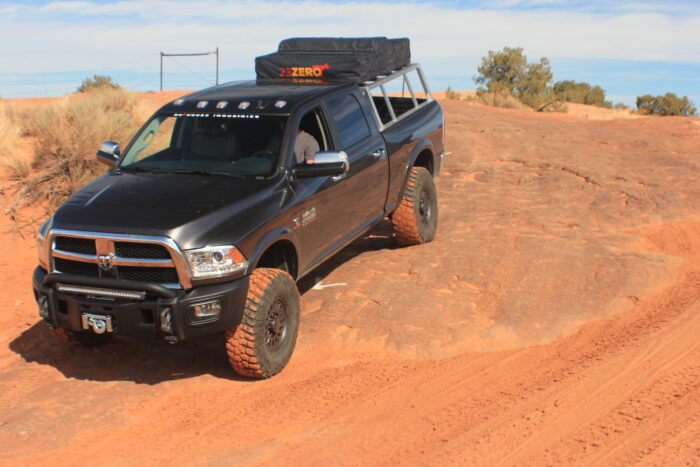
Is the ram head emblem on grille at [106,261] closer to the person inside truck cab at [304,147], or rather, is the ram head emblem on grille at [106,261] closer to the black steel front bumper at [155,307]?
the black steel front bumper at [155,307]

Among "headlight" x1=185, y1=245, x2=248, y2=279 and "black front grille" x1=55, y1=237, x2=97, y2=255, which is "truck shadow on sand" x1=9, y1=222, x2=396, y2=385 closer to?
"headlight" x1=185, y1=245, x2=248, y2=279

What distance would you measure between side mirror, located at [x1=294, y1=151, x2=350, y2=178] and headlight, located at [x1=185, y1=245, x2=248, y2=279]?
108cm

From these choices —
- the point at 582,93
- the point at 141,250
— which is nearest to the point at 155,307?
the point at 141,250

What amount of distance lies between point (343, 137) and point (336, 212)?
2.41 feet

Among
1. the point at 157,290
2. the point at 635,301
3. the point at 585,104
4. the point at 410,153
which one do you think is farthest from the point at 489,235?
the point at 585,104

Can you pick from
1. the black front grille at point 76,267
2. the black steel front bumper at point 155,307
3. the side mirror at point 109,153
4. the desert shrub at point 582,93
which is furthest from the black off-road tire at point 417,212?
the desert shrub at point 582,93

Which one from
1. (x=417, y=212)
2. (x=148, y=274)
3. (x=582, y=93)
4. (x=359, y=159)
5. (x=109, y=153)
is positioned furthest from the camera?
(x=582, y=93)

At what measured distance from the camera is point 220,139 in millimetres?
6137

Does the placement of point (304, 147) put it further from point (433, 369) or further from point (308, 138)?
point (433, 369)

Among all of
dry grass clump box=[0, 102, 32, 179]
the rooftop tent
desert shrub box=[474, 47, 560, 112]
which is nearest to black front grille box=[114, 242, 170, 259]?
the rooftop tent

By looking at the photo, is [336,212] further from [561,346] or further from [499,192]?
[499,192]

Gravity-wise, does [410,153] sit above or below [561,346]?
above

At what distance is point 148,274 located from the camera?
4918 millimetres

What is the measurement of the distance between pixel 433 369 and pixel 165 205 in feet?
7.59
